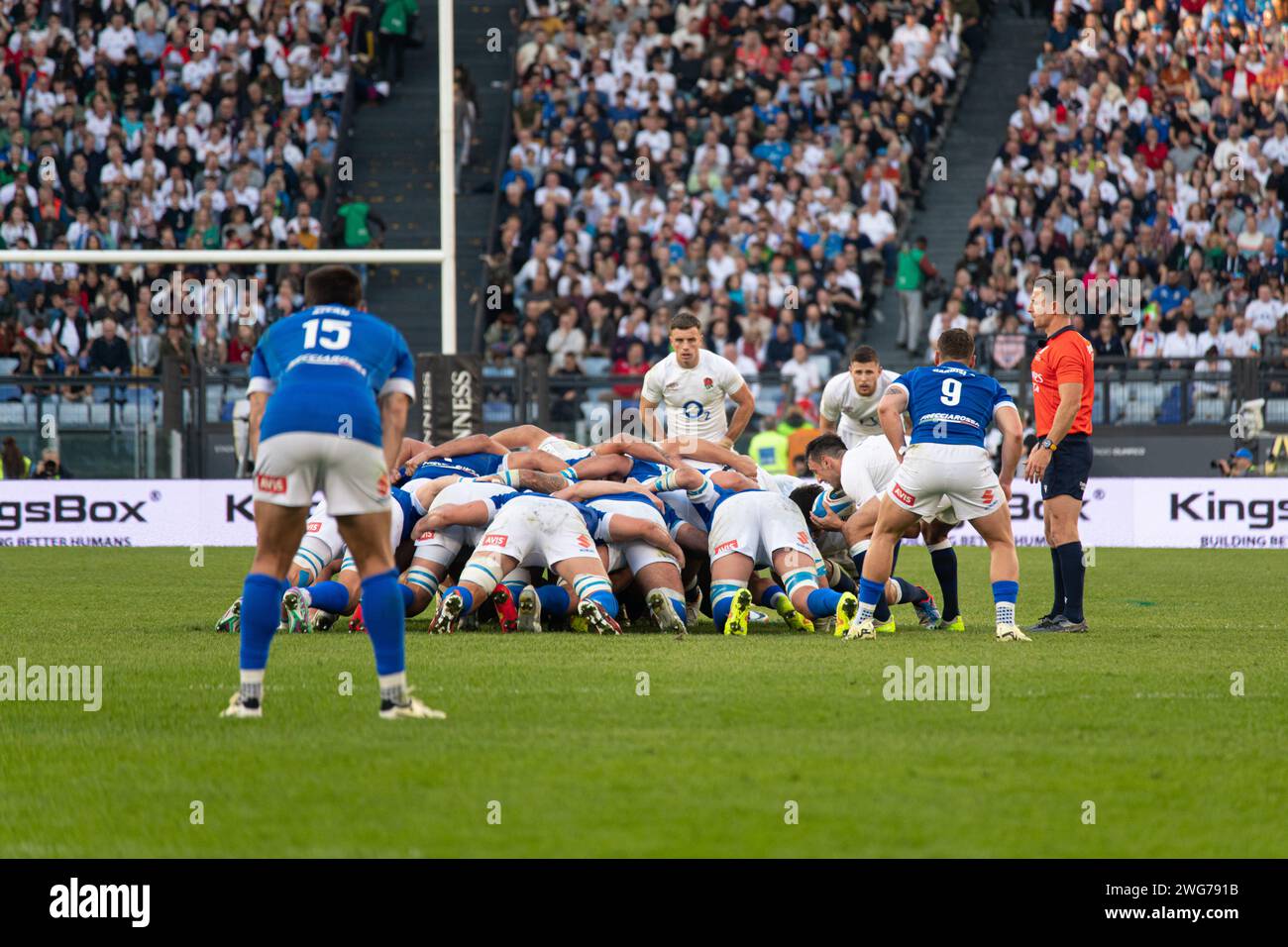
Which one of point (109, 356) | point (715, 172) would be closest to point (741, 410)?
point (109, 356)

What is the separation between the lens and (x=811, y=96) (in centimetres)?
2895

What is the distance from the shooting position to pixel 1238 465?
73.1 feet

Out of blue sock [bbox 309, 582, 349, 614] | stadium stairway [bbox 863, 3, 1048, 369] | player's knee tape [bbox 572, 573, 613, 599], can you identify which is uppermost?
stadium stairway [bbox 863, 3, 1048, 369]

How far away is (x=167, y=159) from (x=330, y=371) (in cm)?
2124

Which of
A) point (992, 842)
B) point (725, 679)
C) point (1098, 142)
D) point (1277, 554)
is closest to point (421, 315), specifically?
point (1098, 142)

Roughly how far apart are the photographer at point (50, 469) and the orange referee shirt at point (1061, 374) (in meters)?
14.2

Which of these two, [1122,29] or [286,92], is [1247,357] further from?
[286,92]

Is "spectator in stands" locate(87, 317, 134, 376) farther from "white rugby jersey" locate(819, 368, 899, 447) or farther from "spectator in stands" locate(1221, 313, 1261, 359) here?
"spectator in stands" locate(1221, 313, 1261, 359)

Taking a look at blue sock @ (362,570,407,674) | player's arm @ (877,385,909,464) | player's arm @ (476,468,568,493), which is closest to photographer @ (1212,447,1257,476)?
player's arm @ (877,385,909,464)

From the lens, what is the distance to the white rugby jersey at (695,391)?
15.5m

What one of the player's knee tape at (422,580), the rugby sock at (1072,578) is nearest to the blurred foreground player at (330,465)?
the player's knee tape at (422,580)

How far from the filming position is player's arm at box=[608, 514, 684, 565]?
1143 cm

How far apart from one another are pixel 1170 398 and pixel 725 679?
15199 mm

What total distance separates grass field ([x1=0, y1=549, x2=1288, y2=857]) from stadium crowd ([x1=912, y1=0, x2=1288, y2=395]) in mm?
14170
